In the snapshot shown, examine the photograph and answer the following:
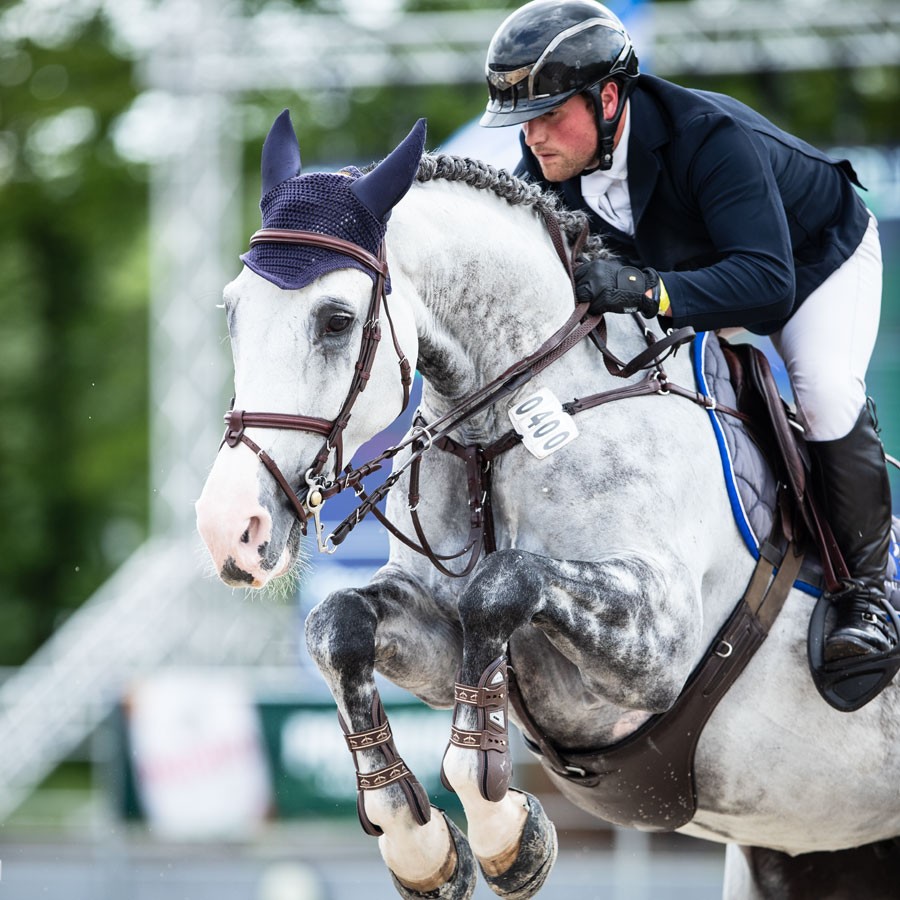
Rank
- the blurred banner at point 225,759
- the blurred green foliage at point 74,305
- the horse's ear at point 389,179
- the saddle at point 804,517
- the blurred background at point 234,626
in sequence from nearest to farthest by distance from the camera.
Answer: the horse's ear at point 389,179
the saddle at point 804,517
the blurred background at point 234,626
the blurred banner at point 225,759
the blurred green foliage at point 74,305

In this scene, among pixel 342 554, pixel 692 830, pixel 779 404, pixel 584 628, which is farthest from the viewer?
pixel 342 554

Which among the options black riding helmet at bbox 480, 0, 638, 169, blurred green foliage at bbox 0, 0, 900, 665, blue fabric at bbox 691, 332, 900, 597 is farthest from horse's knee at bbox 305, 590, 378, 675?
blurred green foliage at bbox 0, 0, 900, 665

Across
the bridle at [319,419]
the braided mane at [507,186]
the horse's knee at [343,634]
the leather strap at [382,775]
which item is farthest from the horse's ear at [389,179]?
the leather strap at [382,775]

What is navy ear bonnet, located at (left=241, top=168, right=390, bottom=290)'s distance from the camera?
11.3 ft

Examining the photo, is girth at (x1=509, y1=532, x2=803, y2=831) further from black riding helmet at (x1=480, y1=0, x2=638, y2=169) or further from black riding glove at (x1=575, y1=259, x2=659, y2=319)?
black riding helmet at (x1=480, y1=0, x2=638, y2=169)

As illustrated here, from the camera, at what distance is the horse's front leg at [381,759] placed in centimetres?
373

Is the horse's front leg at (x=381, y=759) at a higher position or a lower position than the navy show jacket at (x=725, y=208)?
lower

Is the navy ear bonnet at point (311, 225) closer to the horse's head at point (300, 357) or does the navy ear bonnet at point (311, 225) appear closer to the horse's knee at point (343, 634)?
the horse's head at point (300, 357)

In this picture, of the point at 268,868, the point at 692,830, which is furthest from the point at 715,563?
the point at 268,868

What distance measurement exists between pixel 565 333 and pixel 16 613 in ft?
62.1

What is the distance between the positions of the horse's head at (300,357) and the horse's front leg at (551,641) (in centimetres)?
51

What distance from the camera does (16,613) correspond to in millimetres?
21547

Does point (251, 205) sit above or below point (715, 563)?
below

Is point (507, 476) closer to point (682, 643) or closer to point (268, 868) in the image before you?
point (682, 643)
